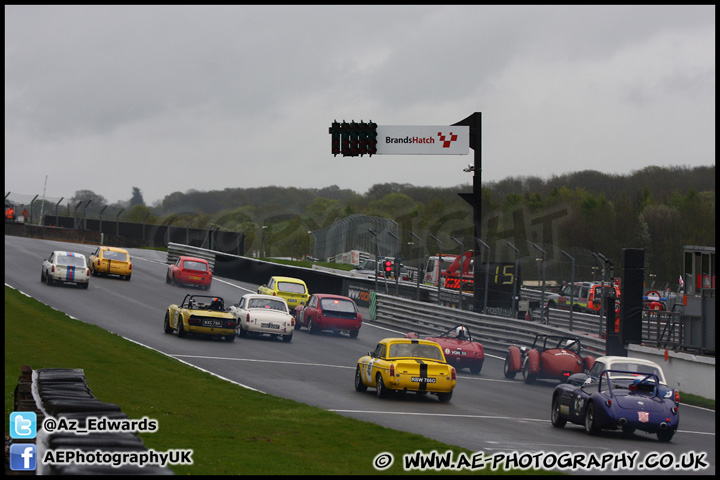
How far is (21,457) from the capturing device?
7.91 m

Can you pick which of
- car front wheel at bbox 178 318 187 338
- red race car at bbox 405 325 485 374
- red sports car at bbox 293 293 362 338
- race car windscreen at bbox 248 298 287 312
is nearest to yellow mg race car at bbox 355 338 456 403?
red race car at bbox 405 325 485 374

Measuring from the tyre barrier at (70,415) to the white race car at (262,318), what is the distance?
1744 cm

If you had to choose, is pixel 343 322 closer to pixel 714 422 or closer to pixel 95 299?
pixel 95 299

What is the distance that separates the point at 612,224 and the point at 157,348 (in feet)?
227

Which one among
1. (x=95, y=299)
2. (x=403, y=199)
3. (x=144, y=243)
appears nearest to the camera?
(x=95, y=299)

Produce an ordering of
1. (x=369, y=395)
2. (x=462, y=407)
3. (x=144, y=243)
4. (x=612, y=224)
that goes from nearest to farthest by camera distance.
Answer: (x=462, y=407) < (x=369, y=395) < (x=144, y=243) < (x=612, y=224)

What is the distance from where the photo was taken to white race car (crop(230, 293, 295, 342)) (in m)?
27.9

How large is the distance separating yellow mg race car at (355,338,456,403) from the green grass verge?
8.48 ft

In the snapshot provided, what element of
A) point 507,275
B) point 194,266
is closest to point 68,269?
point 194,266

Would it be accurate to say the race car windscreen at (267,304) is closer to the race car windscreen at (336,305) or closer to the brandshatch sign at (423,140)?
the race car windscreen at (336,305)

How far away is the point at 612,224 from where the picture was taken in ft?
285

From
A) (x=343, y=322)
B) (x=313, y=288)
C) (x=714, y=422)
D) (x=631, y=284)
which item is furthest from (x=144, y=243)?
(x=714, y=422)

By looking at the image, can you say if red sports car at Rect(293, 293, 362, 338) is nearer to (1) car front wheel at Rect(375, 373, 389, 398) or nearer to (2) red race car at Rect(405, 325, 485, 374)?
(2) red race car at Rect(405, 325, 485, 374)

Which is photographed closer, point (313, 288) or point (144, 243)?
point (313, 288)
